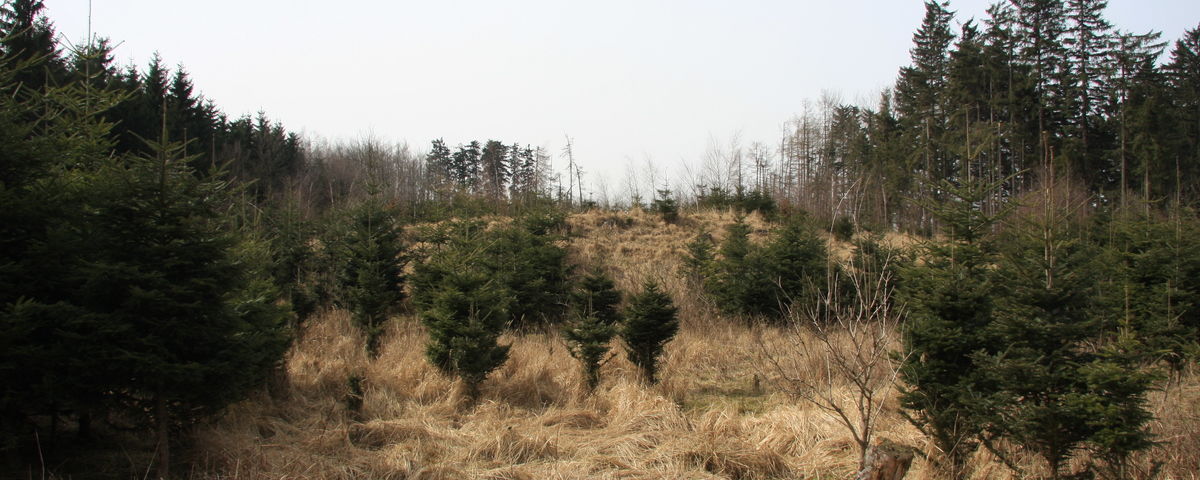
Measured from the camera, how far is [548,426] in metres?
6.30

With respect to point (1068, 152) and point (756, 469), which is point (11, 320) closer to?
point (756, 469)

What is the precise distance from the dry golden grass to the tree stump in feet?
3.68

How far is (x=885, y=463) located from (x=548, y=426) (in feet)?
11.5

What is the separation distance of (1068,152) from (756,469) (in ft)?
82.7

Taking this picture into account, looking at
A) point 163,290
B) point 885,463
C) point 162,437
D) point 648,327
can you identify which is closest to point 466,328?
point 648,327

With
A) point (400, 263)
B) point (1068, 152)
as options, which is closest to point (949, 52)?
point (1068, 152)

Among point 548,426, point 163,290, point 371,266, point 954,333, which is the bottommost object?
point 548,426

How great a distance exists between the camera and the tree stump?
3.72 m

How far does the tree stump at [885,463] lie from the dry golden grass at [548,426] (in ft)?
3.68

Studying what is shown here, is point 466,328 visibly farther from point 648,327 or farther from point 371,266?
point 371,266

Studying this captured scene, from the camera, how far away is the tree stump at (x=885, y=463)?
3.72m

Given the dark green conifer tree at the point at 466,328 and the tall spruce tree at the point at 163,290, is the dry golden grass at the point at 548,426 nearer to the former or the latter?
the dark green conifer tree at the point at 466,328

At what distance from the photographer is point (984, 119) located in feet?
87.4

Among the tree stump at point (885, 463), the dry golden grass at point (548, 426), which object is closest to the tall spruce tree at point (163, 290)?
the dry golden grass at point (548, 426)
